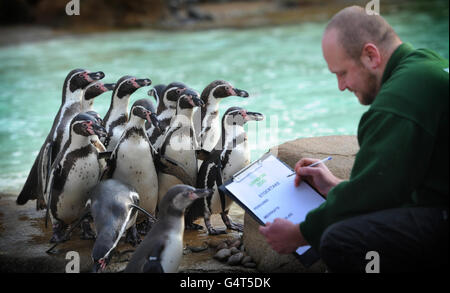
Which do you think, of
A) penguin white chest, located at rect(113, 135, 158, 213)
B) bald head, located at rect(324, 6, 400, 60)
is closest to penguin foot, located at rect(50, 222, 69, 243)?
penguin white chest, located at rect(113, 135, 158, 213)

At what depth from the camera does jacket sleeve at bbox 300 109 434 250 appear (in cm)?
183

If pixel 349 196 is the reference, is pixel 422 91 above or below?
above

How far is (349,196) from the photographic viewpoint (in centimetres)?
193

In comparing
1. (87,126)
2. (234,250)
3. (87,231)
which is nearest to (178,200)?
(234,250)

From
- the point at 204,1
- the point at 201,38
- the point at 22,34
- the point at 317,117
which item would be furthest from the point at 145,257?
the point at 204,1

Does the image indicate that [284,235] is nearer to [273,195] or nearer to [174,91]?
[273,195]

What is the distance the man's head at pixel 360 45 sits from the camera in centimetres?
203

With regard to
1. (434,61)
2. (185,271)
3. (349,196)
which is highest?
(434,61)

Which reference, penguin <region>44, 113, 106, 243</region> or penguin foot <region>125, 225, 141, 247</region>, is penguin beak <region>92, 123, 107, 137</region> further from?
penguin foot <region>125, 225, 141, 247</region>

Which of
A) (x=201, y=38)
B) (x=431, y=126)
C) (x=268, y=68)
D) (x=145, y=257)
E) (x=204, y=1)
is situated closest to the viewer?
(x=431, y=126)

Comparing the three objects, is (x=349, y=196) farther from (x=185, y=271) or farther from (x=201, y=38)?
(x=201, y=38)

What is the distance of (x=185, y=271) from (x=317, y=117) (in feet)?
14.8

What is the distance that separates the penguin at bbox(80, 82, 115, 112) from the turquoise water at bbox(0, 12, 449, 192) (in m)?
1.12
